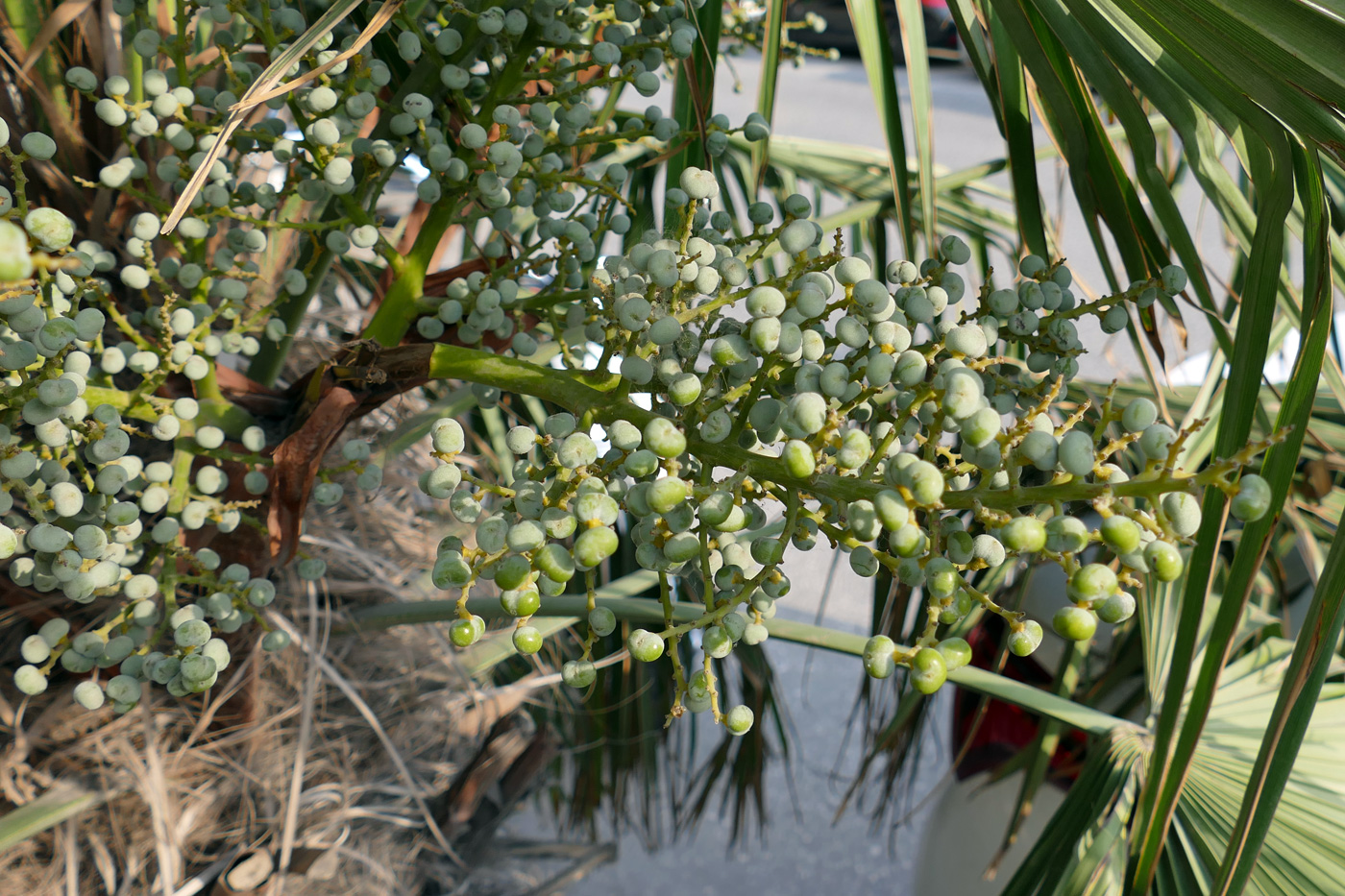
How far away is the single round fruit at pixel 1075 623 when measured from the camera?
18cm

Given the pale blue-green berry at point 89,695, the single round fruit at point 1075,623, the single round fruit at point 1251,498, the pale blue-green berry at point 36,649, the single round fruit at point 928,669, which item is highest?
the single round fruit at point 1251,498

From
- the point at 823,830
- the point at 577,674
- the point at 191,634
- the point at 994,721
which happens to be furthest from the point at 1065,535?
the point at 823,830

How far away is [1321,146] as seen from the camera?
220mm

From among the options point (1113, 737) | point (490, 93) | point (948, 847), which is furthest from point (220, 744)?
point (948, 847)

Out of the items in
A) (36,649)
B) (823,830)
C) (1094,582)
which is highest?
(1094,582)

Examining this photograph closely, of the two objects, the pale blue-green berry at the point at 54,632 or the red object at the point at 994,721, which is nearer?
the pale blue-green berry at the point at 54,632

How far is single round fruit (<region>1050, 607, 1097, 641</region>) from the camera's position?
180 millimetres

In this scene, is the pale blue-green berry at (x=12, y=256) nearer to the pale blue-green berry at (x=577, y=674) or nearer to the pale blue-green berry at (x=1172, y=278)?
the pale blue-green berry at (x=577, y=674)

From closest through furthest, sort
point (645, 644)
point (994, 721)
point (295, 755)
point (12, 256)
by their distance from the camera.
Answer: point (12, 256)
point (645, 644)
point (295, 755)
point (994, 721)

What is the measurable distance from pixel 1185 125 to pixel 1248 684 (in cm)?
36

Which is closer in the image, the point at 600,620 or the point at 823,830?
the point at 600,620

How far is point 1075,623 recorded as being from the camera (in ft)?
0.60

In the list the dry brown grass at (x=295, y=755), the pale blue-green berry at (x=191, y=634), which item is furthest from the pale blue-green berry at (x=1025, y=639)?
the dry brown grass at (x=295, y=755)

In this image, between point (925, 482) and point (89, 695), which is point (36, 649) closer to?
point (89, 695)
